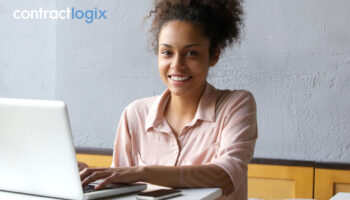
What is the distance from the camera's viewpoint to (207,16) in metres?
1.69

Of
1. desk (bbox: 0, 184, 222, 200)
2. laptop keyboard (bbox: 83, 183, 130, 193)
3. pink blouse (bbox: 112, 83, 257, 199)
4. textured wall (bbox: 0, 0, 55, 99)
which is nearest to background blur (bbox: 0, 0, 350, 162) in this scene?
textured wall (bbox: 0, 0, 55, 99)

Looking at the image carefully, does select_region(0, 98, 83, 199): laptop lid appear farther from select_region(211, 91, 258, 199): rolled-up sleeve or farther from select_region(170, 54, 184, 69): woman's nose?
select_region(170, 54, 184, 69): woman's nose

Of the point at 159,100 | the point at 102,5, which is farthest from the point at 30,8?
the point at 159,100

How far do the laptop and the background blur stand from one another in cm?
132

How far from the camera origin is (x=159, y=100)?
173cm

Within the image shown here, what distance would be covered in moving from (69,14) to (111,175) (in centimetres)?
163

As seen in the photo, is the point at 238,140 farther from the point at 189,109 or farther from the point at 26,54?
the point at 26,54

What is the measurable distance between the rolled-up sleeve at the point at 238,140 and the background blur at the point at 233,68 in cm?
76

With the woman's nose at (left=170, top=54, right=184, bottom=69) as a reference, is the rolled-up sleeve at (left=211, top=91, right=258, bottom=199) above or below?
below

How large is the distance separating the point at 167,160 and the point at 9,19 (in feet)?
5.19

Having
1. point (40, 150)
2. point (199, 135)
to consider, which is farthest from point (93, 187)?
point (199, 135)

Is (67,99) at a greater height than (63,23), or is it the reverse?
(63,23)

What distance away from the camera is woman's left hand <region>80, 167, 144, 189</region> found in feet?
4.00

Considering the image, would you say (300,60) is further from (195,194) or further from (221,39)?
(195,194)
